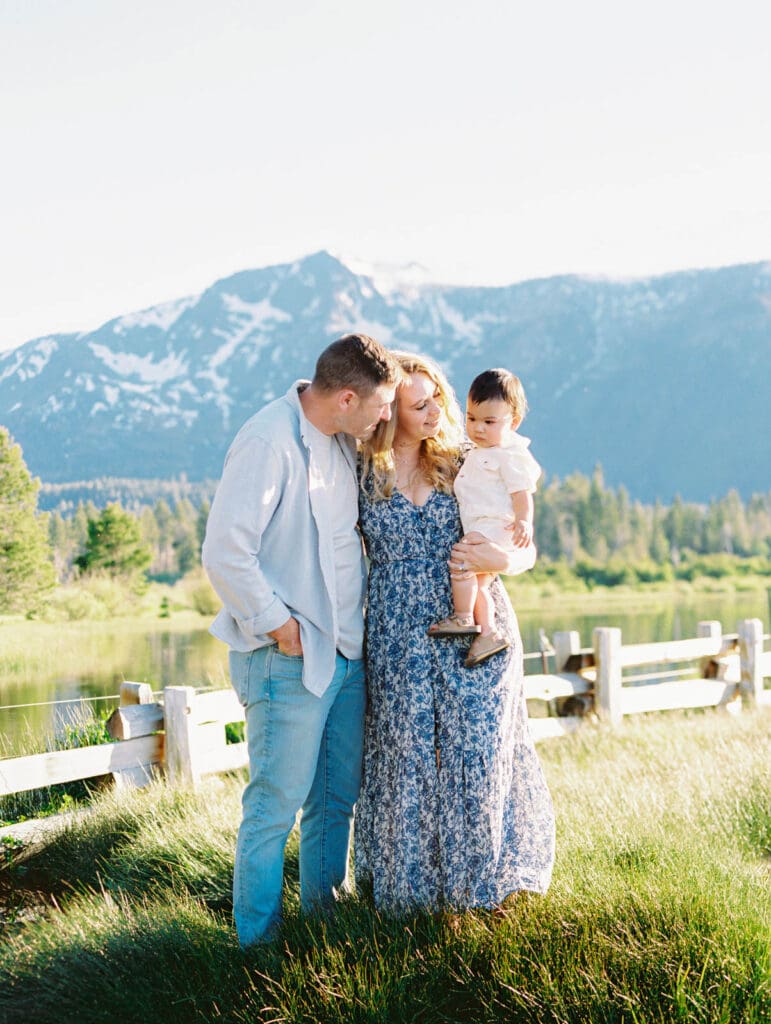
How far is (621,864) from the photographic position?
150 inches

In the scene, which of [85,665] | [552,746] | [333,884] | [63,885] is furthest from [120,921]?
[85,665]

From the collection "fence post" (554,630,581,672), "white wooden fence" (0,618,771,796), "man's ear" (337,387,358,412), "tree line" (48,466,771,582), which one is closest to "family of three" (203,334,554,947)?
"man's ear" (337,387,358,412)

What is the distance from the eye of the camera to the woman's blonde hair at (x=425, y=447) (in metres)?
3.39

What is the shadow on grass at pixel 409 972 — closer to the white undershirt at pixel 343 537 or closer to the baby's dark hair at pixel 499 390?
the white undershirt at pixel 343 537

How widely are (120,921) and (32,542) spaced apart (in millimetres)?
9124

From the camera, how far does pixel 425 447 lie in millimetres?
3494

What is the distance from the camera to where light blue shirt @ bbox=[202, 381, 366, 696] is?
3.04 meters

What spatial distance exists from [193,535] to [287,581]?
33594mm

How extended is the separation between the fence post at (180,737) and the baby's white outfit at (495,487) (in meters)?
2.75

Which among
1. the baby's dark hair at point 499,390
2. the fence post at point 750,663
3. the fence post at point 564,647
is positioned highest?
the baby's dark hair at point 499,390

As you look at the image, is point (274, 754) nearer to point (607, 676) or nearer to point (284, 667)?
point (284, 667)

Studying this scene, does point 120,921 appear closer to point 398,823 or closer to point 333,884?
point 333,884

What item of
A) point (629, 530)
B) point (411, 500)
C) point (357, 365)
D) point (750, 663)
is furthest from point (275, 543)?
point (629, 530)

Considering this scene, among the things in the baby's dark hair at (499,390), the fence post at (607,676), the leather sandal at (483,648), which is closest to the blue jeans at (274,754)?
the leather sandal at (483,648)
